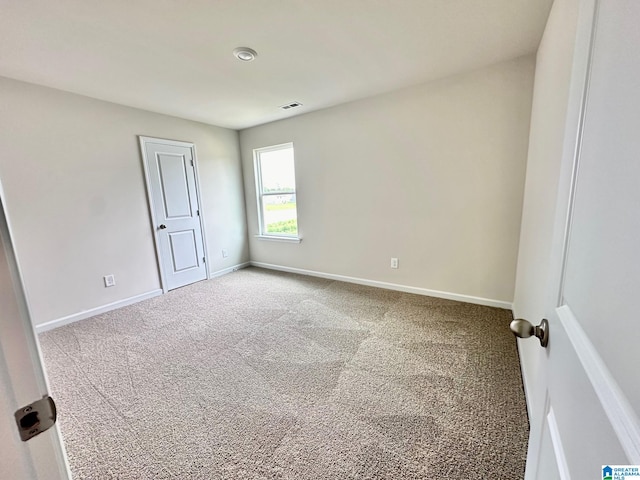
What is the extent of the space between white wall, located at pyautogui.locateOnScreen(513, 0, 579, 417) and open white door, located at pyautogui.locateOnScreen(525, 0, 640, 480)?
0.68 metres

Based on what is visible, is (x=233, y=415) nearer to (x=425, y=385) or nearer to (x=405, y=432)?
(x=405, y=432)

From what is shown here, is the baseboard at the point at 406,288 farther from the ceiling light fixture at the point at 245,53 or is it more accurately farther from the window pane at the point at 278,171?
the ceiling light fixture at the point at 245,53

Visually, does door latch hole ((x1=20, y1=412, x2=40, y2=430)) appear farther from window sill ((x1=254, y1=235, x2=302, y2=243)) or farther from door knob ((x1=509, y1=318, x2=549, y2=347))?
window sill ((x1=254, y1=235, x2=302, y2=243))

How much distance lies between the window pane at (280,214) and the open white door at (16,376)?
12.5 feet

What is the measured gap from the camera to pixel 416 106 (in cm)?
296

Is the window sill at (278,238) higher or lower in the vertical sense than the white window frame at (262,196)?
lower

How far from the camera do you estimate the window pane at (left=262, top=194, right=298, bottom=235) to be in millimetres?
4359

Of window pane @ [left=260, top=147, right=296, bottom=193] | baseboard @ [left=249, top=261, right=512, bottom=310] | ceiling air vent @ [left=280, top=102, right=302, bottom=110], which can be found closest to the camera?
baseboard @ [left=249, top=261, right=512, bottom=310]

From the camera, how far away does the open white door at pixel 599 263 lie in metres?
0.34

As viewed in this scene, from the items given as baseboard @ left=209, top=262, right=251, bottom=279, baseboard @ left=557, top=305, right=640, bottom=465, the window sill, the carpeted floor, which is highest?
baseboard @ left=557, top=305, right=640, bottom=465

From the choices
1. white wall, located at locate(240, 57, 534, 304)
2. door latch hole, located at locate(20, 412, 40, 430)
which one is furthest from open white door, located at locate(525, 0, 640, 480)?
white wall, located at locate(240, 57, 534, 304)

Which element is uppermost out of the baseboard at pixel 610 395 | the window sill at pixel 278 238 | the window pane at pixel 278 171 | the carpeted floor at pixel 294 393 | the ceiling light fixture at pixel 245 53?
the ceiling light fixture at pixel 245 53

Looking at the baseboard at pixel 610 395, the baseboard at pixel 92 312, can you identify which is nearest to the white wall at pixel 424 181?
the baseboard at pixel 92 312

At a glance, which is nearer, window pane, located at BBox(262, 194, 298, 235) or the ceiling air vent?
the ceiling air vent
